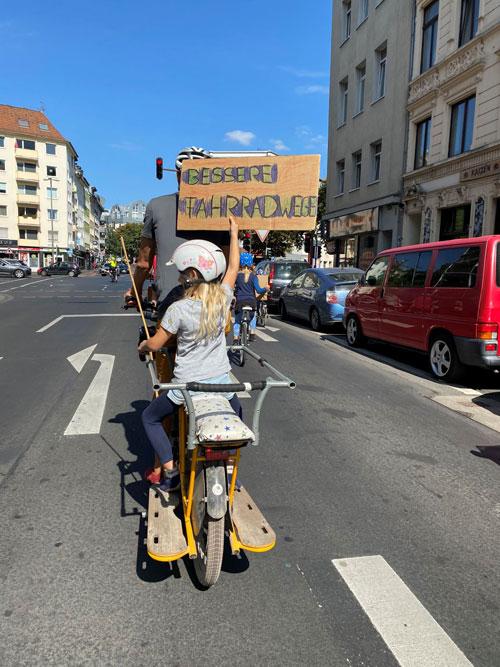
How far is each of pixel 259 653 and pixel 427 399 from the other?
5117 millimetres

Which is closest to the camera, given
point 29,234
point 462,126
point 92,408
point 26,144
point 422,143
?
point 92,408

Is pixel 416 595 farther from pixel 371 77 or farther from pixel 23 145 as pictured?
pixel 23 145

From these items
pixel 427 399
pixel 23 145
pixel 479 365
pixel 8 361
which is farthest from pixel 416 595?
pixel 23 145

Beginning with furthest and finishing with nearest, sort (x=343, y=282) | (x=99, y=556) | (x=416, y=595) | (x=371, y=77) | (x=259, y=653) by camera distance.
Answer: (x=371, y=77), (x=343, y=282), (x=99, y=556), (x=416, y=595), (x=259, y=653)

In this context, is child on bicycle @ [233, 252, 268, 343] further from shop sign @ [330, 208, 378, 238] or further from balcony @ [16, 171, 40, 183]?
balcony @ [16, 171, 40, 183]

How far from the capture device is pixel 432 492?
12.9ft

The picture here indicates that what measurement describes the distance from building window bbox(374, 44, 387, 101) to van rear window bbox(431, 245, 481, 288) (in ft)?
61.8

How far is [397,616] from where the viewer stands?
2.49 metres

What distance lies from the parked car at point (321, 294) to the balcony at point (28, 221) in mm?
65611

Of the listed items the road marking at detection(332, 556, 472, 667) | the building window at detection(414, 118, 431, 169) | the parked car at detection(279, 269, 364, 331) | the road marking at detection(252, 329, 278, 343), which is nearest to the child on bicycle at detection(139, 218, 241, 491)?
the road marking at detection(332, 556, 472, 667)

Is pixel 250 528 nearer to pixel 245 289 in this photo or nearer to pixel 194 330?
pixel 194 330

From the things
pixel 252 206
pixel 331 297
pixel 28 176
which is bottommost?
pixel 331 297

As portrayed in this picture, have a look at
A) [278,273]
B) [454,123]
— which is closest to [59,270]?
[278,273]

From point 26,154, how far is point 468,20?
66.9 metres
